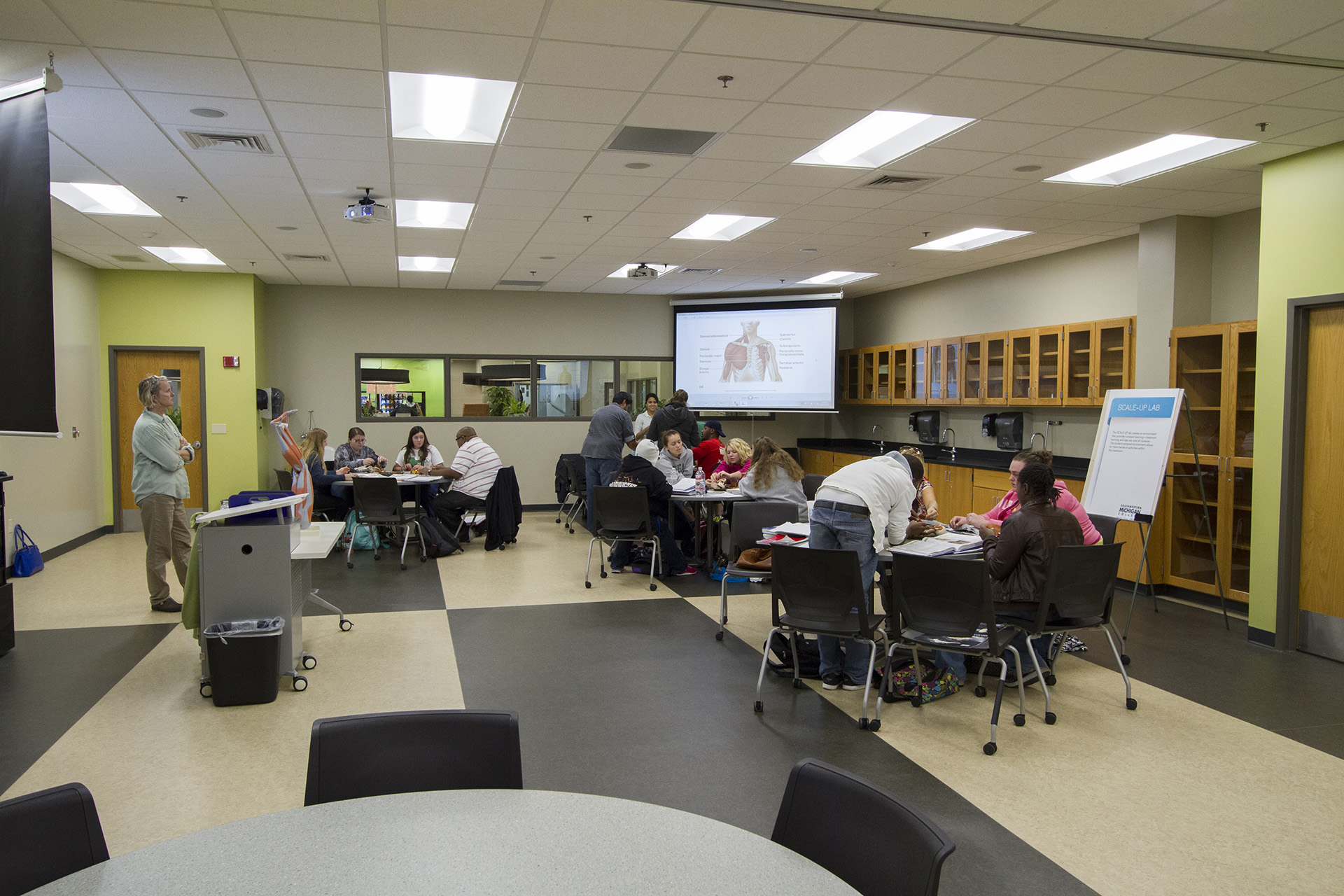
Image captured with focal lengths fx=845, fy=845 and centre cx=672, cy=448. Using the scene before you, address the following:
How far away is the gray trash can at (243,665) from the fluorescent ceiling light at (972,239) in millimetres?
6264

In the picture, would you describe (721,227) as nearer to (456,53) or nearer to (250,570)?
(456,53)

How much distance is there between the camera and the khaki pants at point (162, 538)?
5.84 m

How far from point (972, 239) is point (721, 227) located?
244 cm

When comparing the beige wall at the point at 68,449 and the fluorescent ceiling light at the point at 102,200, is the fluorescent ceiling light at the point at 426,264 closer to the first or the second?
the fluorescent ceiling light at the point at 102,200

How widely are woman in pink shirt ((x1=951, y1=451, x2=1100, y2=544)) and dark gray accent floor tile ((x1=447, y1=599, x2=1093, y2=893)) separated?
1.60 meters

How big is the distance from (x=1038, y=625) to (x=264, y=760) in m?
3.50

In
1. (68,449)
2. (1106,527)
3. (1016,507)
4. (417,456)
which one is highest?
(68,449)

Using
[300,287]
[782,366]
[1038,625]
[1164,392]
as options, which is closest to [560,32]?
[1038,625]

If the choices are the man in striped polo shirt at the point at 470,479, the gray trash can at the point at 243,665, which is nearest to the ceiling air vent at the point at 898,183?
the man in striped polo shirt at the point at 470,479

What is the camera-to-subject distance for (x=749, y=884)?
1372 mm

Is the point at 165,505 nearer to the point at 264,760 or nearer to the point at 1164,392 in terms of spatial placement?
the point at 264,760

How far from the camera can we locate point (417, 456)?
30.1ft

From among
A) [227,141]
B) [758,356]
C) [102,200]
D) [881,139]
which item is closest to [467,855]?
[227,141]

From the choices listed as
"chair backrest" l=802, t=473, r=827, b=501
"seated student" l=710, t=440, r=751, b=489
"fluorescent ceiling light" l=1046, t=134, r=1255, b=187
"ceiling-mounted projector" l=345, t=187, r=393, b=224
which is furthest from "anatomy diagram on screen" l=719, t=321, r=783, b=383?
"ceiling-mounted projector" l=345, t=187, r=393, b=224
